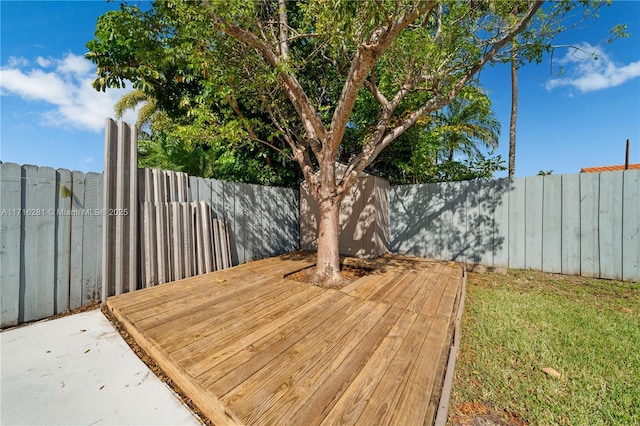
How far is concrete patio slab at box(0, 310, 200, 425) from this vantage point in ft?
4.56

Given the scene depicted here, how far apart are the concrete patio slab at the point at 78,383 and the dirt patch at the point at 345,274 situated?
2.22 meters

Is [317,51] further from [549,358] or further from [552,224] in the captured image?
[552,224]

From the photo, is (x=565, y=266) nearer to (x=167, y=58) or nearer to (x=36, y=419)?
(x=36, y=419)

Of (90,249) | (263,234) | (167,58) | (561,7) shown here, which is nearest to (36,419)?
(90,249)

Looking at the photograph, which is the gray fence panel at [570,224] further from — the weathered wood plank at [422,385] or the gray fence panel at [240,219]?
the gray fence panel at [240,219]

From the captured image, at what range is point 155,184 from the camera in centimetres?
349

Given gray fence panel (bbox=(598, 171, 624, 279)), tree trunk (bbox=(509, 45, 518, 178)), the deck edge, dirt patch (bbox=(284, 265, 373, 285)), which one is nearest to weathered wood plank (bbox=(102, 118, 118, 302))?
the deck edge

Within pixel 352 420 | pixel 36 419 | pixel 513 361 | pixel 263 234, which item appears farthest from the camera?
pixel 263 234

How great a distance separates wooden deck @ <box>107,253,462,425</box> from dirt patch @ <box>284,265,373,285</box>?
0.32 m

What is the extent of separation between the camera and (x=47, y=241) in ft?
8.45

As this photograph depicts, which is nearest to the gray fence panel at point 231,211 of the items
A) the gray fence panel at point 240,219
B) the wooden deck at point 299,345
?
the gray fence panel at point 240,219

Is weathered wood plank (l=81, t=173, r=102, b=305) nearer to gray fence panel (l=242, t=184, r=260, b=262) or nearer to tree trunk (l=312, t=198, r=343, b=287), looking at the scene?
gray fence panel (l=242, t=184, r=260, b=262)

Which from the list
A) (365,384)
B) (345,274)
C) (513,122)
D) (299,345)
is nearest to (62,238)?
(299,345)

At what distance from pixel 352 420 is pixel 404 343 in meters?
0.90
